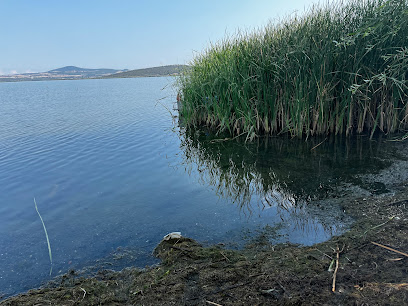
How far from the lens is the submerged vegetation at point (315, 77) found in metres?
7.41

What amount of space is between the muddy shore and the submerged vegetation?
4.95 m

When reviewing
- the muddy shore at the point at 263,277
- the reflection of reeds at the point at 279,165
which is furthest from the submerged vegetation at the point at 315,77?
the muddy shore at the point at 263,277

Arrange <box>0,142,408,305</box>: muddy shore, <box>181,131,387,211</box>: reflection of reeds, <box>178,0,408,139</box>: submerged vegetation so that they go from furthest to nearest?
<box>178,0,408,139</box>: submerged vegetation, <box>181,131,387,211</box>: reflection of reeds, <box>0,142,408,305</box>: muddy shore

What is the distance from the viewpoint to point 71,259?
12.0 ft

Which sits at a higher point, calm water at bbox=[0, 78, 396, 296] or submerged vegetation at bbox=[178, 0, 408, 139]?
submerged vegetation at bbox=[178, 0, 408, 139]

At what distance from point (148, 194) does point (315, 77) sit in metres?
5.22

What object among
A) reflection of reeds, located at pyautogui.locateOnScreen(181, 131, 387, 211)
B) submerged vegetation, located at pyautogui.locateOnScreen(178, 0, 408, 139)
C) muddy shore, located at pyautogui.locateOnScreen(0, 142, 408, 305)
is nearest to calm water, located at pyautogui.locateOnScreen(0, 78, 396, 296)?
reflection of reeds, located at pyautogui.locateOnScreen(181, 131, 387, 211)

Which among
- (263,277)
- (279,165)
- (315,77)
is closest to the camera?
(263,277)

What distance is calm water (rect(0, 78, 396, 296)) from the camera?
12.7 ft

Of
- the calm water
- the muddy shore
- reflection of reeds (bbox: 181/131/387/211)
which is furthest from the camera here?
reflection of reeds (bbox: 181/131/387/211)

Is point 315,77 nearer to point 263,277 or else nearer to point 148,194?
point 148,194

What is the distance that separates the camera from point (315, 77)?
764cm

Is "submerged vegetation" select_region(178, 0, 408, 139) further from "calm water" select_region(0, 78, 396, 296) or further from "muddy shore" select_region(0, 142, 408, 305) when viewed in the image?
"muddy shore" select_region(0, 142, 408, 305)

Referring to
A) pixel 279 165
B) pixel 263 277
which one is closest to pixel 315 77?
pixel 279 165
